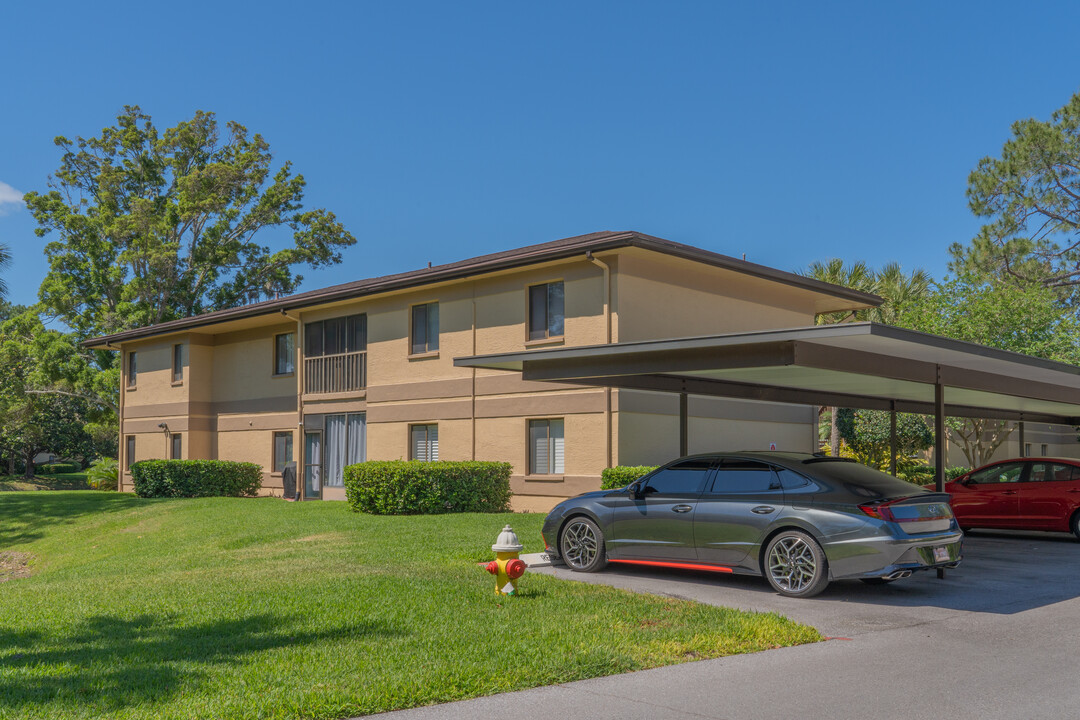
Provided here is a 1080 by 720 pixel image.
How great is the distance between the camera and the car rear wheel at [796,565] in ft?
33.3

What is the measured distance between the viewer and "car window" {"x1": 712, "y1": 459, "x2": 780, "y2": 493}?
10.8 meters

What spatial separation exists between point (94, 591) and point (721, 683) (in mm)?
8104

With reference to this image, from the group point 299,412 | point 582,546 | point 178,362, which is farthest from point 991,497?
point 178,362

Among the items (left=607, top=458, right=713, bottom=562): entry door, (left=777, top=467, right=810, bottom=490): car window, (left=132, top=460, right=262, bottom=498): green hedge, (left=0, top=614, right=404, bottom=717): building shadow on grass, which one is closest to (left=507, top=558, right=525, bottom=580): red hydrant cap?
(left=0, top=614, right=404, bottom=717): building shadow on grass

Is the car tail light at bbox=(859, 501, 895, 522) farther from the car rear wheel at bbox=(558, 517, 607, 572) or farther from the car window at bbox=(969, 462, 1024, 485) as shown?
the car window at bbox=(969, 462, 1024, 485)

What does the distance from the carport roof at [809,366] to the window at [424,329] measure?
10.5 m

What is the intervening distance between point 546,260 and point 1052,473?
1065cm

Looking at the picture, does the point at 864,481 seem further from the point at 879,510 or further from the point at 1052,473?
the point at 1052,473

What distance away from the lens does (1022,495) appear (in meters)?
17.0

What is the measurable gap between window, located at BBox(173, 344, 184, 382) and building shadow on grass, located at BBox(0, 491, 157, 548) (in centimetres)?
556

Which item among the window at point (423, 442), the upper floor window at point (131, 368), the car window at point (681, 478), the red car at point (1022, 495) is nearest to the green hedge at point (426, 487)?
the window at point (423, 442)

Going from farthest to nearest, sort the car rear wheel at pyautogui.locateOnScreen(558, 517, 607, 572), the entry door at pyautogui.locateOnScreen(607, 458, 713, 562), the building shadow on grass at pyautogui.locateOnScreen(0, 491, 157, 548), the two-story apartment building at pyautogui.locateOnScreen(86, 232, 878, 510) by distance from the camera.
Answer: the building shadow on grass at pyautogui.locateOnScreen(0, 491, 157, 548), the two-story apartment building at pyautogui.locateOnScreen(86, 232, 878, 510), the car rear wheel at pyautogui.locateOnScreen(558, 517, 607, 572), the entry door at pyautogui.locateOnScreen(607, 458, 713, 562)

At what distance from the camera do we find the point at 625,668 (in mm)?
7254

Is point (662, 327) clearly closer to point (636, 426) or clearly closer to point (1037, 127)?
point (636, 426)
